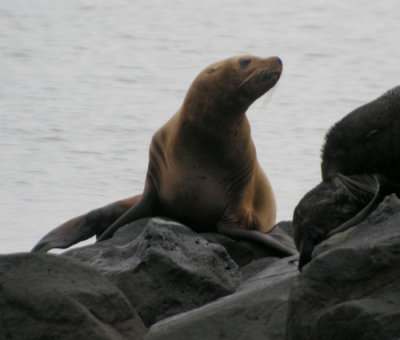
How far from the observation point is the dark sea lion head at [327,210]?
4.14m

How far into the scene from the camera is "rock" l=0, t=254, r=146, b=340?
407cm

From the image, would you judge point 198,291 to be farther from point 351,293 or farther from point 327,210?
point 351,293

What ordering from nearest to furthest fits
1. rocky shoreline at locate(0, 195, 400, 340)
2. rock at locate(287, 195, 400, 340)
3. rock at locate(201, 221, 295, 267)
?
rock at locate(287, 195, 400, 340)
rocky shoreline at locate(0, 195, 400, 340)
rock at locate(201, 221, 295, 267)

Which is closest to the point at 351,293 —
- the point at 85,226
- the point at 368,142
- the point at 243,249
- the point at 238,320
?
the point at 238,320

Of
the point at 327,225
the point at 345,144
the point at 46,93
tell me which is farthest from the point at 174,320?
the point at 46,93

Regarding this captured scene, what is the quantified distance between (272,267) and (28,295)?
136 centimetres

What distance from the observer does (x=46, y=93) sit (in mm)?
12320

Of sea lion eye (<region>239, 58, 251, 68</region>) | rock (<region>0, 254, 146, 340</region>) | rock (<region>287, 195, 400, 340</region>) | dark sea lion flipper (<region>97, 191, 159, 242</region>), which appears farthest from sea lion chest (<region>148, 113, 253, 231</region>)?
rock (<region>287, 195, 400, 340</region>)

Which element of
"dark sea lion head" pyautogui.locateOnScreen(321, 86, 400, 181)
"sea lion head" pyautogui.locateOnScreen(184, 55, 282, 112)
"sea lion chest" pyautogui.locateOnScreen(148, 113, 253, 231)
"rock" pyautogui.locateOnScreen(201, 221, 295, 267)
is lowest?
"rock" pyautogui.locateOnScreen(201, 221, 295, 267)

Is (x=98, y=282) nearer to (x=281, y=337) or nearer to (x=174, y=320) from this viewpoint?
(x=174, y=320)

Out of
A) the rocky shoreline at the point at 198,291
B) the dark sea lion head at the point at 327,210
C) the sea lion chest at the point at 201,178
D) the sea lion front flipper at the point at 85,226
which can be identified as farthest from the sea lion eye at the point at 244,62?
the dark sea lion head at the point at 327,210

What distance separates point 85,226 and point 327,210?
355 centimetres

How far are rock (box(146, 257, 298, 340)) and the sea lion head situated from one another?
276 cm

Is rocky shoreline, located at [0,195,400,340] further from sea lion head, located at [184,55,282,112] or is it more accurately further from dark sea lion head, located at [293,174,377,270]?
sea lion head, located at [184,55,282,112]
